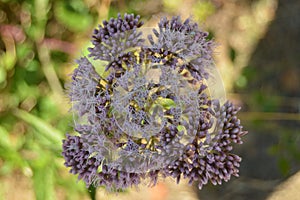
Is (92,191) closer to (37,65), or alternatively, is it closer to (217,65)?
(37,65)

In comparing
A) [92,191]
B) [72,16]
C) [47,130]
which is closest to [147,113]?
[92,191]

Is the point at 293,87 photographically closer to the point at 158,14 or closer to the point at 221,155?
the point at 158,14

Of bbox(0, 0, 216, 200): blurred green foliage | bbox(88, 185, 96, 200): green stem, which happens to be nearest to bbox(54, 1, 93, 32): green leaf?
bbox(0, 0, 216, 200): blurred green foliage

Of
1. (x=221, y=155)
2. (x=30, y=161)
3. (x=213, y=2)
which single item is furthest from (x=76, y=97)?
(x=213, y=2)

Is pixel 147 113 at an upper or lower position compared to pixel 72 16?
lower

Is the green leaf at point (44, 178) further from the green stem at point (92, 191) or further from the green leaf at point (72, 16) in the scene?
the green leaf at point (72, 16)

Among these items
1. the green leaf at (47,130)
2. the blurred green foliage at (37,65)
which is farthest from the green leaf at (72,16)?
the green leaf at (47,130)
